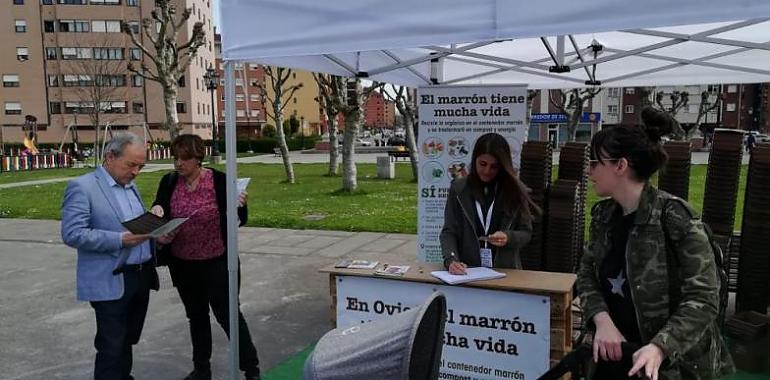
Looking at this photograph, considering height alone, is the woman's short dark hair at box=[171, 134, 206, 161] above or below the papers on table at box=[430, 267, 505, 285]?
above

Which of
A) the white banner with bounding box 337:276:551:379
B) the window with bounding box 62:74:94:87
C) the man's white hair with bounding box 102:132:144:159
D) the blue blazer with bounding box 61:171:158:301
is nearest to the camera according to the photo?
the white banner with bounding box 337:276:551:379

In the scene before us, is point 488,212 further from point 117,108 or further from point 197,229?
point 117,108

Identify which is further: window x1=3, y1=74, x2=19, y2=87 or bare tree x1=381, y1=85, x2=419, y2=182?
window x1=3, y1=74, x2=19, y2=87

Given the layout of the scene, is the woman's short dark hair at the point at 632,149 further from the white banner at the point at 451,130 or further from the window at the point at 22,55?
the window at the point at 22,55

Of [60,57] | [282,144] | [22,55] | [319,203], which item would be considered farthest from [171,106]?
[22,55]

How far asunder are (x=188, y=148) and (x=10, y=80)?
73.9 meters

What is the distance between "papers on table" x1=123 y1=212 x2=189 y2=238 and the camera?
3406 millimetres

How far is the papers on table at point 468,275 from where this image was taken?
327 cm

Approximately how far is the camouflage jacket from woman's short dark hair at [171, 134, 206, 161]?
9.19 ft

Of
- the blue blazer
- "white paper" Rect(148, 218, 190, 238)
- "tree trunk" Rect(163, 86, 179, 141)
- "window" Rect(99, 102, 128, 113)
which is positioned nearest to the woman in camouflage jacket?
"white paper" Rect(148, 218, 190, 238)

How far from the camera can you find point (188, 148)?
12.7ft

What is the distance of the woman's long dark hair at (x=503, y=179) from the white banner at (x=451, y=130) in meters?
2.46

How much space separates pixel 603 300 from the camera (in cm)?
228

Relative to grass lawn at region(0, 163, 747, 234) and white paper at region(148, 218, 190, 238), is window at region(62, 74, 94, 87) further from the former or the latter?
white paper at region(148, 218, 190, 238)
